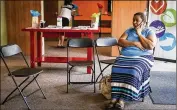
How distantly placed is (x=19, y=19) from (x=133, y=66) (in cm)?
415

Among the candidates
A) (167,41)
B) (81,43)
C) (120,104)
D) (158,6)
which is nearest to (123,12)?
(158,6)

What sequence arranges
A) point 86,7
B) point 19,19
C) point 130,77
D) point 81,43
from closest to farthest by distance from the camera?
point 130,77 → point 81,43 → point 19,19 → point 86,7

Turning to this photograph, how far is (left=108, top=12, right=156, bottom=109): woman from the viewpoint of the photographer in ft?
10.8

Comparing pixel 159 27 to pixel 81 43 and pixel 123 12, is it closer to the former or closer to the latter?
pixel 123 12

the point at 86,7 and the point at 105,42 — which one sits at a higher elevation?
the point at 86,7

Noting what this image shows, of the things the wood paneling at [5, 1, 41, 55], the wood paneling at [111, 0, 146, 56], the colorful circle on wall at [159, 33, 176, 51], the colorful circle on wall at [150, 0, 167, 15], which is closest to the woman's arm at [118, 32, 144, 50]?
the colorful circle on wall at [159, 33, 176, 51]

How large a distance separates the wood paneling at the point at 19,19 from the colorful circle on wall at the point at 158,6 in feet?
8.96

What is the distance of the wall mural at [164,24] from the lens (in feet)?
19.1

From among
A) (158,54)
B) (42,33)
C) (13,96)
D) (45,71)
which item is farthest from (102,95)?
(158,54)

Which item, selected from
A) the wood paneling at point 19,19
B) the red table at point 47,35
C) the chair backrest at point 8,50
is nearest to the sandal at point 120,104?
the chair backrest at point 8,50

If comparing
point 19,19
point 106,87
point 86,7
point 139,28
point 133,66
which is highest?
point 86,7

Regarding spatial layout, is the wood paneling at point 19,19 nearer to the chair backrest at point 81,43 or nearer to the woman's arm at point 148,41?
the chair backrest at point 81,43

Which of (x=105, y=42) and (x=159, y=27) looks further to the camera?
(x=159, y=27)

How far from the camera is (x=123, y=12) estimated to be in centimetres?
641
